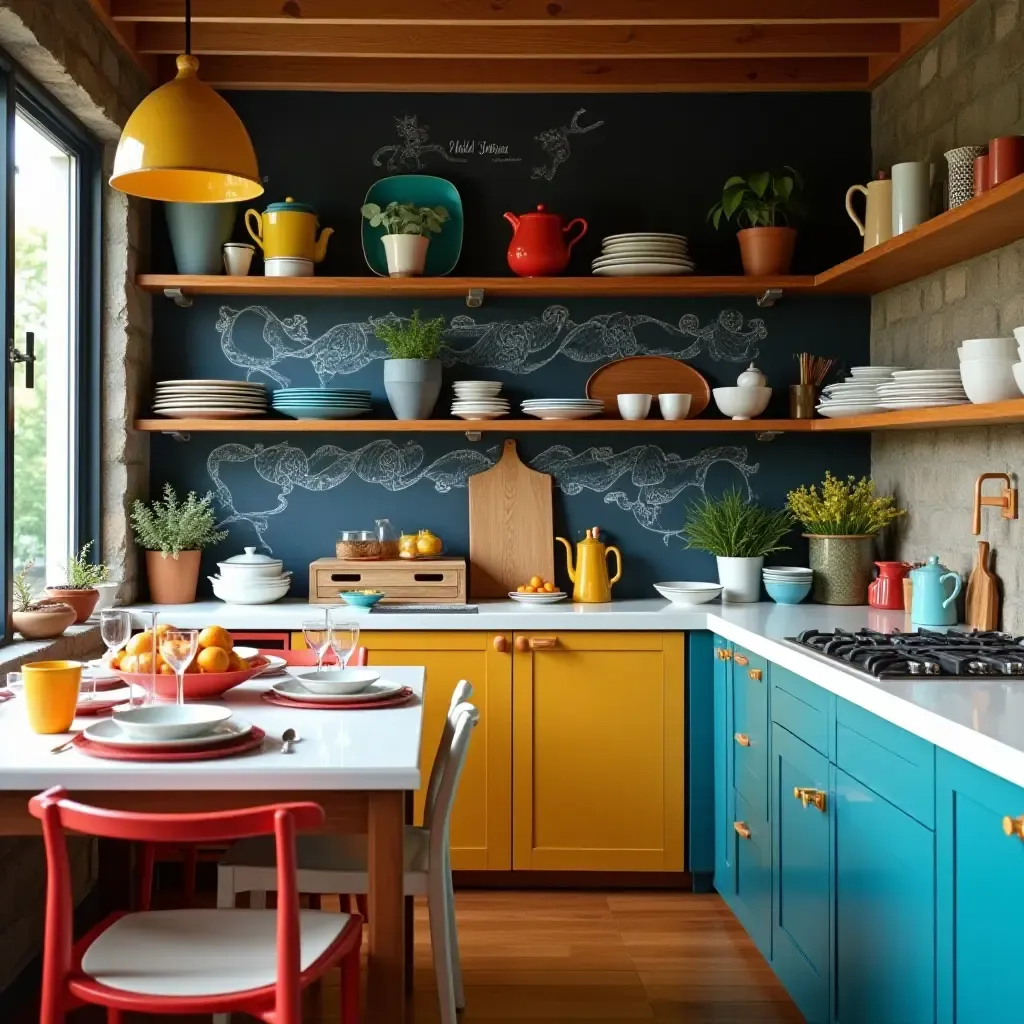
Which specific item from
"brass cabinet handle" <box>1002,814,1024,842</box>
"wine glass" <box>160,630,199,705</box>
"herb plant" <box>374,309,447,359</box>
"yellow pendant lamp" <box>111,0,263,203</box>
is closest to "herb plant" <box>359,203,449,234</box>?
"herb plant" <box>374,309,447,359</box>

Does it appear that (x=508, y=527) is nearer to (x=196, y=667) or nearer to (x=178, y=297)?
(x=178, y=297)

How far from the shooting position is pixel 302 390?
4211 mm

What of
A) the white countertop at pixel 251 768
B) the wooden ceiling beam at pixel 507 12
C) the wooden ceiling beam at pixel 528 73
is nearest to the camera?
the white countertop at pixel 251 768

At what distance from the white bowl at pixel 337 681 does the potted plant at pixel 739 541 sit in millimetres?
1815

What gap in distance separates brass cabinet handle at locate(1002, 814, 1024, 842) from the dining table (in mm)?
901

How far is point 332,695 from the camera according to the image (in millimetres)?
2629

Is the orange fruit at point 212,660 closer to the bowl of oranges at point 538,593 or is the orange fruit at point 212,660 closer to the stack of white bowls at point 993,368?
the bowl of oranges at point 538,593

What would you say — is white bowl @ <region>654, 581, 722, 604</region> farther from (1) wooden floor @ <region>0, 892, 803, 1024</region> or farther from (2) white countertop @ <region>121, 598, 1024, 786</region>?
(1) wooden floor @ <region>0, 892, 803, 1024</region>

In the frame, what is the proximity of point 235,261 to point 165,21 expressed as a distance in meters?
0.78

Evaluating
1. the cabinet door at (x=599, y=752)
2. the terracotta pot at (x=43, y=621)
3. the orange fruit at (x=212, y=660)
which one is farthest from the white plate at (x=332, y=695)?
the cabinet door at (x=599, y=752)

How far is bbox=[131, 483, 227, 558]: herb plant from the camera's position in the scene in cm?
419

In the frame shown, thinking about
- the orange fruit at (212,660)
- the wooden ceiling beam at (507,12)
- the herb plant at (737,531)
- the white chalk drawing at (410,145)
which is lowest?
the orange fruit at (212,660)

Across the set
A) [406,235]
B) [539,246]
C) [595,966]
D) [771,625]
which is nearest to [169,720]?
[595,966]

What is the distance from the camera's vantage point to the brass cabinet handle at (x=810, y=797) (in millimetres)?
2750
